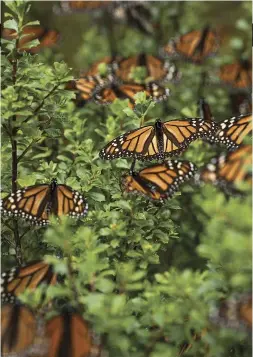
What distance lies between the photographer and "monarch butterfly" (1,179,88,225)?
2.19 m

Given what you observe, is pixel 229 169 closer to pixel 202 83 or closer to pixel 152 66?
pixel 152 66

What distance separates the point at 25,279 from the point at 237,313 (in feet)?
2.62

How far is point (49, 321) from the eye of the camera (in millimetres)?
1715

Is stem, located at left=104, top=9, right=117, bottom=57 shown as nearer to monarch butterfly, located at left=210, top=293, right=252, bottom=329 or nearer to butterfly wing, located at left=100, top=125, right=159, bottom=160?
butterfly wing, located at left=100, top=125, right=159, bottom=160

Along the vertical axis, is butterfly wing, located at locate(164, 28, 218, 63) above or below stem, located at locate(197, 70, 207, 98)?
above

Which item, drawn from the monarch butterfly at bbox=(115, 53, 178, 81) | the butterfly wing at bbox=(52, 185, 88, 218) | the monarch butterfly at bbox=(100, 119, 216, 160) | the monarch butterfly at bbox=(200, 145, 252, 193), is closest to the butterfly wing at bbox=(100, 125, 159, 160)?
the monarch butterfly at bbox=(100, 119, 216, 160)

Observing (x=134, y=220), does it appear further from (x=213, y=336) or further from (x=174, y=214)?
(x=174, y=214)

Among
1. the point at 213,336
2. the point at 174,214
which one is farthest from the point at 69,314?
the point at 174,214

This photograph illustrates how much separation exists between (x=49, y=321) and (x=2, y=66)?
1.08 meters

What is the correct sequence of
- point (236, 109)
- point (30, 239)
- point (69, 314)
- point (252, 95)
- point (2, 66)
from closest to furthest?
point (69, 314) < point (2, 66) < point (30, 239) < point (252, 95) < point (236, 109)

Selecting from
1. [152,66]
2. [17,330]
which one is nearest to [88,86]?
[152,66]

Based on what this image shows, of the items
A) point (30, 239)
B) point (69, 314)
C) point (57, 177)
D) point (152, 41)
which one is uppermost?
point (152, 41)

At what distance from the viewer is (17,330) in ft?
5.84

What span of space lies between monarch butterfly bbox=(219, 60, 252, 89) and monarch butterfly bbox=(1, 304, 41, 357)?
9.86 ft
